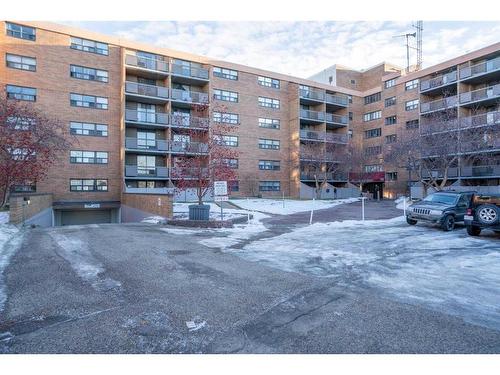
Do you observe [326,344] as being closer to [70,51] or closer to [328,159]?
[70,51]

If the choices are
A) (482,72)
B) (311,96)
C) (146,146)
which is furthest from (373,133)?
(146,146)

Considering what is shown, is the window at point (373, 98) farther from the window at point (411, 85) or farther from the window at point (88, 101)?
the window at point (88, 101)

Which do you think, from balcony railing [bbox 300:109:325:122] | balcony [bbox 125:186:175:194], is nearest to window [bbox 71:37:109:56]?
balcony [bbox 125:186:175:194]

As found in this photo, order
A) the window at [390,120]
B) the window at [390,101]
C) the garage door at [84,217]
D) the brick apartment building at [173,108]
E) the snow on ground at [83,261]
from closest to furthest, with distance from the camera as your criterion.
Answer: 1. the snow on ground at [83,261]
2. the brick apartment building at [173,108]
3. the garage door at [84,217]
4. the window at [390,120]
5. the window at [390,101]

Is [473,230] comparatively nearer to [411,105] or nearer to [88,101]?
[88,101]

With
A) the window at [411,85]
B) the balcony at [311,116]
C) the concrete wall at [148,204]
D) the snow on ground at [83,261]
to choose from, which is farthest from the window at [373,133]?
the snow on ground at [83,261]

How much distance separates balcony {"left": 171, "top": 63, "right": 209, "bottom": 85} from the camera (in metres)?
33.8

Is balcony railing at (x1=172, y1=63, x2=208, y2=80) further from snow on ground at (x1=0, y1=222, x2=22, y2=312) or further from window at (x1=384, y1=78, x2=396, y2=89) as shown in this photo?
window at (x1=384, y1=78, x2=396, y2=89)

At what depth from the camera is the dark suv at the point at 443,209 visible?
530 inches

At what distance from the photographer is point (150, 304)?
4.85 meters

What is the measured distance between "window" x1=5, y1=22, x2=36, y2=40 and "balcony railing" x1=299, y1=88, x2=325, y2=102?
30103mm

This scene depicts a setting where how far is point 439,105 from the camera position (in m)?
37.2

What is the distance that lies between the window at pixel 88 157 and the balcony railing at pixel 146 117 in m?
4.47

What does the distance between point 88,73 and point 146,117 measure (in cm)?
674
